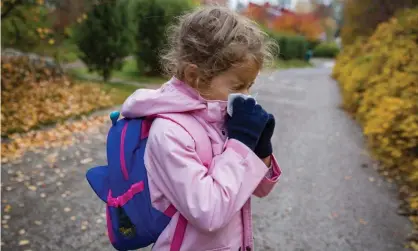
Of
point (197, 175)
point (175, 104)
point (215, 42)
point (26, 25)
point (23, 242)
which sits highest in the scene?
point (215, 42)

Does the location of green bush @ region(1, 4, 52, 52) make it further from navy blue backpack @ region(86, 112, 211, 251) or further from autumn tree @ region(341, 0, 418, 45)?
autumn tree @ region(341, 0, 418, 45)

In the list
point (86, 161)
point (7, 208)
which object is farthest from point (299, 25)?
point (7, 208)

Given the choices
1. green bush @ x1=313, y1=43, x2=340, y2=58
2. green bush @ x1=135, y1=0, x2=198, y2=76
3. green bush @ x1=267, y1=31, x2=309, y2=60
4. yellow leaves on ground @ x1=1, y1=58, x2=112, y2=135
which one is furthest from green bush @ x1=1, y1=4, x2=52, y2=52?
green bush @ x1=313, y1=43, x2=340, y2=58

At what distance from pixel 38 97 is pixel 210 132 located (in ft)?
24.9

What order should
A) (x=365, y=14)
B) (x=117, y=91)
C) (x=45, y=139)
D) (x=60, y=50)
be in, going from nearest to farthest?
(x=45, y=139) → (x=117, y=91) → (x=60, y=50) → (x=365, y=14)

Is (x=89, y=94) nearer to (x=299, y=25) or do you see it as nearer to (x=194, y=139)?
(x=194, y=139)

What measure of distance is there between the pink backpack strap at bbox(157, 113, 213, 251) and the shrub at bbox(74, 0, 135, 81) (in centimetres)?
1012

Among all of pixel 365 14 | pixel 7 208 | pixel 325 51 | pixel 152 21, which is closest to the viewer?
pixel 7 208

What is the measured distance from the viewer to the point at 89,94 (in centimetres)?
940

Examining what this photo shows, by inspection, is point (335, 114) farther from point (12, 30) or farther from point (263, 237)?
point (12, 30)

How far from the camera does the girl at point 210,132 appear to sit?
1279 millimetres

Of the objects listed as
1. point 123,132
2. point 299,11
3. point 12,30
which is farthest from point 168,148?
point 299,11

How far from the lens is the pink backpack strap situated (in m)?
1.36

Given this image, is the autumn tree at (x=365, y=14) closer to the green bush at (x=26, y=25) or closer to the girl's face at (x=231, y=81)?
the green bush at (x=26, y=25)
